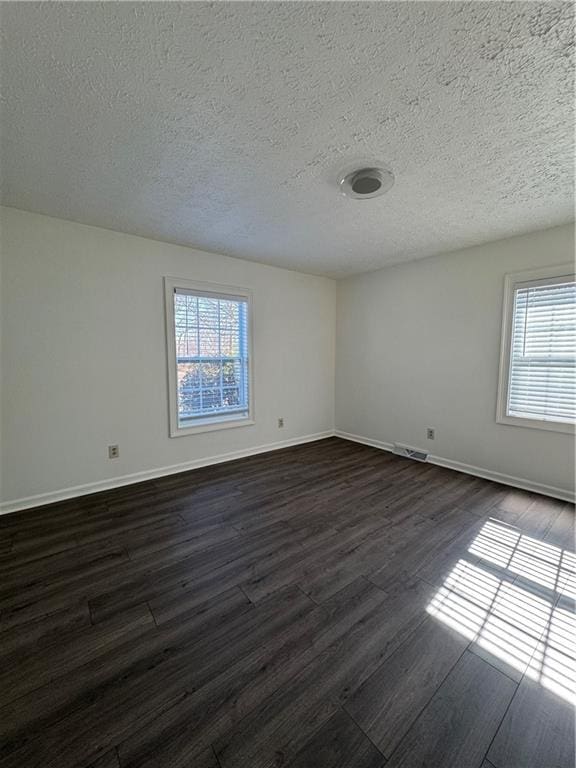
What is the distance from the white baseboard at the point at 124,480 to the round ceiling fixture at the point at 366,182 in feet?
10.0

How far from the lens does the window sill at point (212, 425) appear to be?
3.42 metres

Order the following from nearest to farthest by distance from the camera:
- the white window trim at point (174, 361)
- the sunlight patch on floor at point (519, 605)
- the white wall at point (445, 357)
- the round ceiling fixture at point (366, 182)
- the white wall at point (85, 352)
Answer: the sunlight patch on floor at point (519, 605), the round ceiling fixture at point (366, 182), the white wall at point (85, 352), the white wall at point (445, 357), the white window trim at point (174, 361)

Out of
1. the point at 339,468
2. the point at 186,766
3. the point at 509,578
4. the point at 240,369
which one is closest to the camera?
the point at 186,766

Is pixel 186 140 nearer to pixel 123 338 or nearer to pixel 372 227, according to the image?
pixel 372 227

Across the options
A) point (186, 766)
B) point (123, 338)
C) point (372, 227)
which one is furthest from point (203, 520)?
point (372, 227)

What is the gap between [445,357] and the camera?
360cm

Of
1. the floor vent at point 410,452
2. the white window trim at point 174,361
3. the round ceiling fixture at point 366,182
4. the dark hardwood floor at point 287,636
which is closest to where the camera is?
the dark hardwood floor at point 287,636

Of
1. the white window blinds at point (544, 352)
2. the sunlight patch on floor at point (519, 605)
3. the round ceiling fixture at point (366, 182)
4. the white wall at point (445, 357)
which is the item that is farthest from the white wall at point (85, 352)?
the white window blinds at point (544, 352)

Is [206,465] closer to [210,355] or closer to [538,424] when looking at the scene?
[210,355]

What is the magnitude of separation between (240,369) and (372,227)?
2.20 metres

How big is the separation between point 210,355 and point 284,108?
2572 mm

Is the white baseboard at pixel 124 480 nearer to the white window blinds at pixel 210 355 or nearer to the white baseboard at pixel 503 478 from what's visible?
the white window blinds at pixel 210 355

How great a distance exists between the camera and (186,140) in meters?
1.67

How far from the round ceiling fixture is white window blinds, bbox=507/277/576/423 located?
6.32 feet
